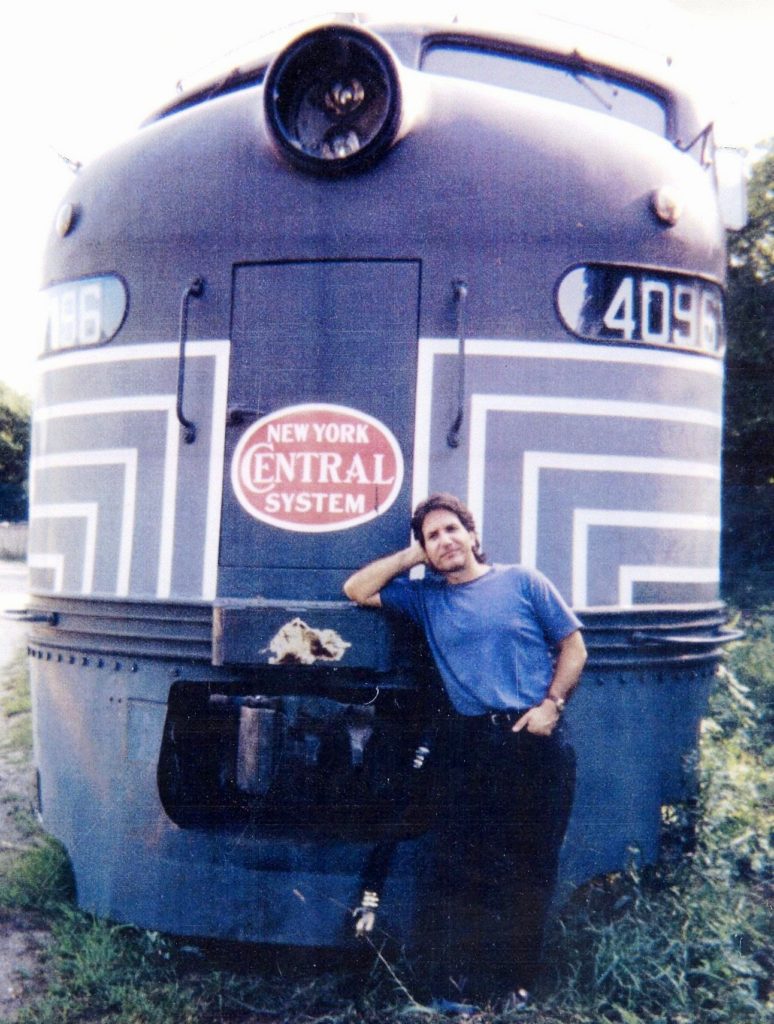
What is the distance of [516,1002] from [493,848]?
16.7 inches

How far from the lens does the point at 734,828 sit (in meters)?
3.55

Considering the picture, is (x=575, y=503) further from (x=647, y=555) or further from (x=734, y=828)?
(x=734, y=828)

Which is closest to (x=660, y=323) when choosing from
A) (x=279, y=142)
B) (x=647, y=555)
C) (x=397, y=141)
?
(x=647, y=555)

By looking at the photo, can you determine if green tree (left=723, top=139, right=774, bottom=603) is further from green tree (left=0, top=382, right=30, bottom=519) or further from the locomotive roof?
green tree (left=0, top=382, right=30, bottom=519)

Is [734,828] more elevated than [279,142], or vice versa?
[279,142]

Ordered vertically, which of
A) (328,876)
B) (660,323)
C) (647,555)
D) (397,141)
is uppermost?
(397,141)

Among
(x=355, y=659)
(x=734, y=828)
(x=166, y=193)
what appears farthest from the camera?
(x=734, y=828)

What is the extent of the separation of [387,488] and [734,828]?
76.1 inches

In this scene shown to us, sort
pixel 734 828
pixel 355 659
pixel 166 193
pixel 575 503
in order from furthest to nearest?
pixel 734 828 < pixel 166 193 < pixel 575 503 < pixel 355 659

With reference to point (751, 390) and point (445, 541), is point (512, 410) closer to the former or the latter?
point (445, 541)

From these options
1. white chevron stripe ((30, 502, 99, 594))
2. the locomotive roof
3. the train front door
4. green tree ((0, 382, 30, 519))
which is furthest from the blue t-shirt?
green tree ((0, 382, 30, 519))

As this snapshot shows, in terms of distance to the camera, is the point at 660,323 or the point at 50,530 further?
the point at 50,530

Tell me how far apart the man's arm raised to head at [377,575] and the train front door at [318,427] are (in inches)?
2.9

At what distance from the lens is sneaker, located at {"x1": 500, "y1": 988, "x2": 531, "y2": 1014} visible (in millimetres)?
2654
